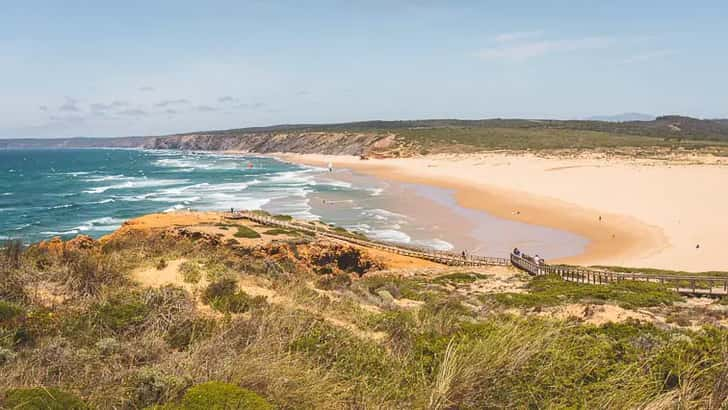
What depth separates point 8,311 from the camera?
6004 mm

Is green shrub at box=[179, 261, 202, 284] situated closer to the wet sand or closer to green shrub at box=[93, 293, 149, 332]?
green shrub at box=[93, 293, 149, 332]

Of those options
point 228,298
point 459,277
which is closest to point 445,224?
point 459,277

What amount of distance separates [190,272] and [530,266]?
19088 mm

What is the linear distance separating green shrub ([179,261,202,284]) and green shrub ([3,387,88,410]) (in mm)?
5433

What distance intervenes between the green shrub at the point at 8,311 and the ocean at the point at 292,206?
1869 cm

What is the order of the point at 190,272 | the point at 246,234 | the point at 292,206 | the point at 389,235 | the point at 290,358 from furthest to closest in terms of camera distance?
the point at 292,206 < the point at 389,235 < the point at 246,234 < the point at 190,272 < the point at 290,358

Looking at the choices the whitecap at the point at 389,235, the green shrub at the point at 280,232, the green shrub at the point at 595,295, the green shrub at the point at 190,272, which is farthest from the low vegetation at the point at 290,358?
the whitecap at the point at 389,235

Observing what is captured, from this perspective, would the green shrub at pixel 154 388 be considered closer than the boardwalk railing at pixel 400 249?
Yes

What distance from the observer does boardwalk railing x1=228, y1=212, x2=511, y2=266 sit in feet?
89.5

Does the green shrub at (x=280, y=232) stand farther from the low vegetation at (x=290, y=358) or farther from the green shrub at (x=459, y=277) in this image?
the low vegetation at (x=290, y=358)

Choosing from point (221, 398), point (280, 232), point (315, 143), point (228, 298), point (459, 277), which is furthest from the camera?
point (315, 143)

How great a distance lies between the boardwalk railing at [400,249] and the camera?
27281 millimetres

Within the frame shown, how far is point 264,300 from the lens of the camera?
26.5 feet

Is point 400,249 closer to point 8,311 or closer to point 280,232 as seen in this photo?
point 280,232
